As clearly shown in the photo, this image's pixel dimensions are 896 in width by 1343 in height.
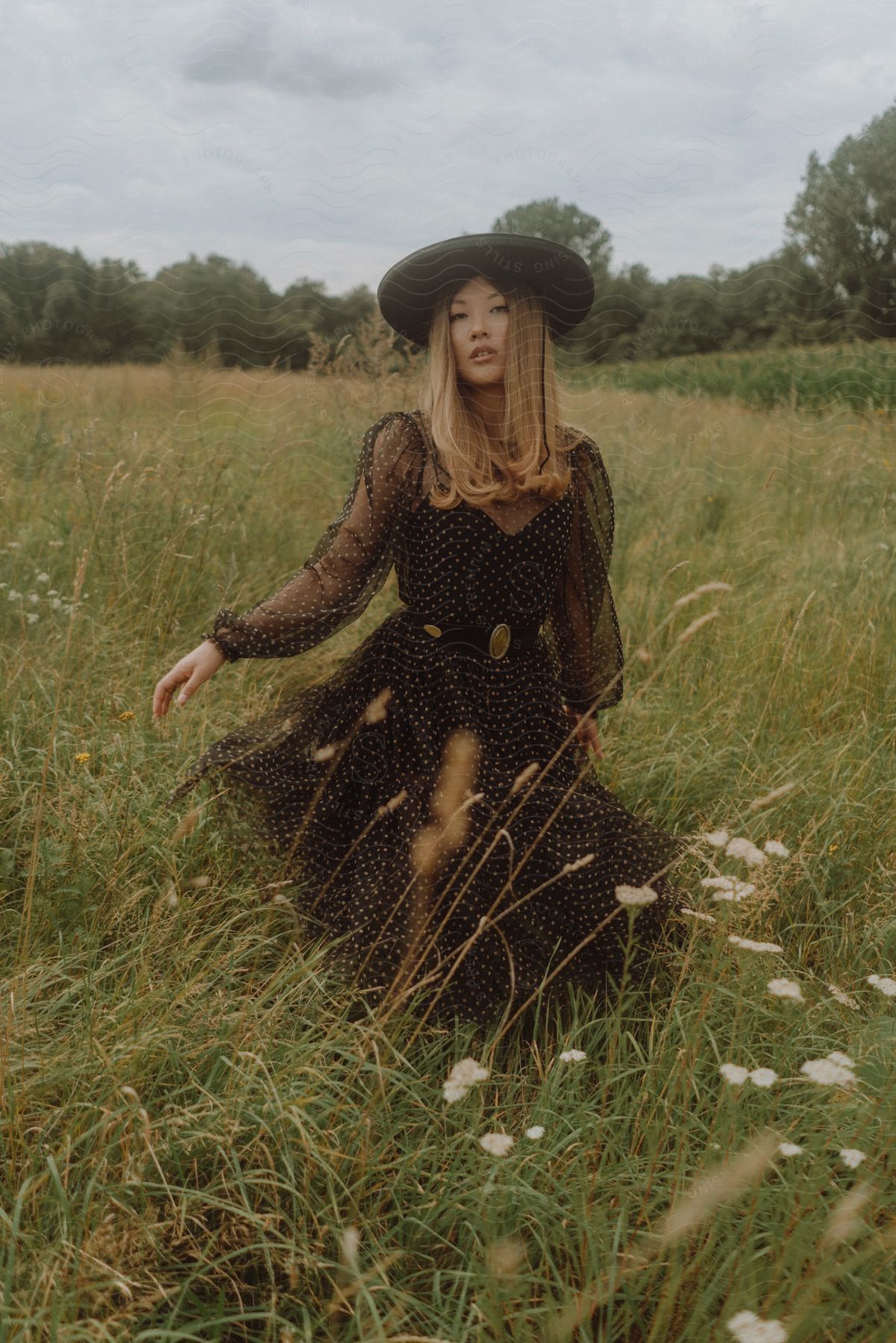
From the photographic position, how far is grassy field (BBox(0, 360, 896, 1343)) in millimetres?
1199

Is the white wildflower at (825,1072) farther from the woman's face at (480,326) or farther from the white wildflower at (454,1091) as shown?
the woman's face at (480,326)

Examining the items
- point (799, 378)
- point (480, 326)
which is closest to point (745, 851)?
point (480, 326)

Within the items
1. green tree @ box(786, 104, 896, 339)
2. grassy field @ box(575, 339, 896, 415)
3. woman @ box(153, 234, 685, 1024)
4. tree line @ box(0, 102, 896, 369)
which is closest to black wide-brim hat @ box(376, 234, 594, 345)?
woman @ box(153, 234, 685, 1024)

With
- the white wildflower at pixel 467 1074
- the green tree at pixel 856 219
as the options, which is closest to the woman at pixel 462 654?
the white wildflower at pixel 467 1074

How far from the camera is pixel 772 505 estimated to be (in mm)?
4906

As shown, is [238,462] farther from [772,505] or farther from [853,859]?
[853,859]

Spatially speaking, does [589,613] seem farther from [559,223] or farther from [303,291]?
[303,291]

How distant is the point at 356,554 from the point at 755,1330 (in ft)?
5.28

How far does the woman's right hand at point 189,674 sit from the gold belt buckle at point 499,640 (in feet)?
1.99

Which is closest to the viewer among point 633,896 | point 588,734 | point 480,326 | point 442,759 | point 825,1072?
point 825,1072

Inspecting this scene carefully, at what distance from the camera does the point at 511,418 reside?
7.37 ft

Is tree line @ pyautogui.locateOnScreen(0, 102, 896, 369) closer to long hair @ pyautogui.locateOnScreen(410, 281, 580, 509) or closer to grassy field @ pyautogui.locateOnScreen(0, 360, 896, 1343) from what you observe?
grassy field @ pyautogui.locateOnScreen(0, 360, 896, 1343)

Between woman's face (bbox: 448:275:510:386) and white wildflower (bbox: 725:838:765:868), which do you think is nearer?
white wildflower (bbox: 725:838:765:868)

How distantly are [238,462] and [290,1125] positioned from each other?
333cm
